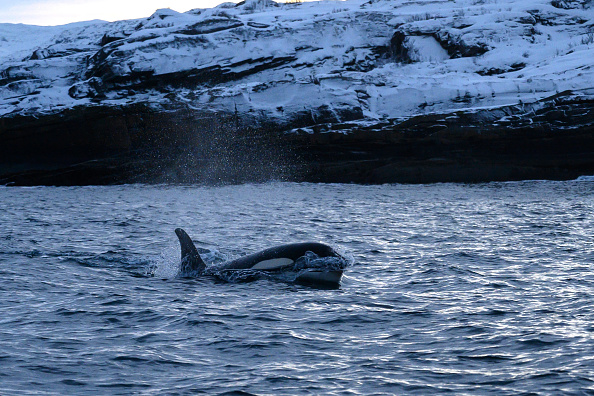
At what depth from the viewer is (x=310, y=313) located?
9.30m

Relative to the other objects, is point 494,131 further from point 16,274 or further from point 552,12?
point 16,274

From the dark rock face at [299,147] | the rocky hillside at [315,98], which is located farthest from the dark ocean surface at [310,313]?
the rocky hillside at [315,98]

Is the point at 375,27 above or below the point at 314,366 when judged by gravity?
above

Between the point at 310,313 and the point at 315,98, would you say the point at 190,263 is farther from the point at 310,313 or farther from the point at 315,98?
the point at 315,98

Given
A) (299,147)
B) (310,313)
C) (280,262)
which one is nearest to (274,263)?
(280,262)

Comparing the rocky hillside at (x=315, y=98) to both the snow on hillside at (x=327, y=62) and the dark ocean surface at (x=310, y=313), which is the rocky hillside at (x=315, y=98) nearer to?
the snow on hillside at (x=327, y=62)

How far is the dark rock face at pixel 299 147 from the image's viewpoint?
106 feet

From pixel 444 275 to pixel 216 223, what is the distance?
9.73m

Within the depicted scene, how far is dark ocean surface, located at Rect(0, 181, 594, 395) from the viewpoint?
688cm

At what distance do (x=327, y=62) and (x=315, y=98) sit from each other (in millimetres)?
5837

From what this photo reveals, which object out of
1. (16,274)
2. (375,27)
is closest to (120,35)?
(375,27)

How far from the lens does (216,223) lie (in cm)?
1998

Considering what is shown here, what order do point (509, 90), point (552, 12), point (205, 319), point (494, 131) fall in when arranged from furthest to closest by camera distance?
point (552, 12), point (509, 90), point (494, 131), point (205, 319)

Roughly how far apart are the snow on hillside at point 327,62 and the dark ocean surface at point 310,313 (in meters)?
18.5
